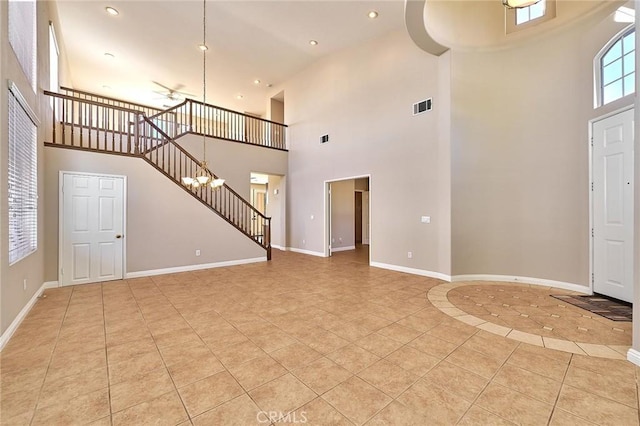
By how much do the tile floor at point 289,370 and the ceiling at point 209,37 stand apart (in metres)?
5.92

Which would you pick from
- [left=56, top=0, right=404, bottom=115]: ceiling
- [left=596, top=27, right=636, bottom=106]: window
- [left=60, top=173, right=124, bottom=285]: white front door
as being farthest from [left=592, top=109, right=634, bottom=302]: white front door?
[left=60, top=173, right=124, bottom=285]: white front door

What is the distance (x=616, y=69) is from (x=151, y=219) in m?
8.46

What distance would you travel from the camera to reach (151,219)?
18.6ft

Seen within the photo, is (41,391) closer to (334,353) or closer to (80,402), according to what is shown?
(80,402)

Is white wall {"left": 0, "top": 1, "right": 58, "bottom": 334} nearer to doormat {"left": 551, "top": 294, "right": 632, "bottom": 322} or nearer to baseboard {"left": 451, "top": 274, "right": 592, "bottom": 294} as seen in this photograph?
baseboard {"left": 451, "top": 274, "right": 592, "bottom": 294}

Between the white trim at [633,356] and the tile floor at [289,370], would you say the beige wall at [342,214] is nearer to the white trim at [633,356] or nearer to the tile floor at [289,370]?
the tile floor at [289,370]

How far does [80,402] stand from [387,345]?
2.47 m

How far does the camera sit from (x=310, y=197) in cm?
835

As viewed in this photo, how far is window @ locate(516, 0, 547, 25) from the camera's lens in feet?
15.5


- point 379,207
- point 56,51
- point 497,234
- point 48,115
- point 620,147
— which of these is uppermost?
point 56,51

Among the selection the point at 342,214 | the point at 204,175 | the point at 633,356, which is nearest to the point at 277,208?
the point at 342,214

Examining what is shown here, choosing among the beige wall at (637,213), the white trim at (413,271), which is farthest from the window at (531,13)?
→ the white trim at (413,271)

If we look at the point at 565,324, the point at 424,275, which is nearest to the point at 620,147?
the point at 565,324

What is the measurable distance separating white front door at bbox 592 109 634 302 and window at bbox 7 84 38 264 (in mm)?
7681
